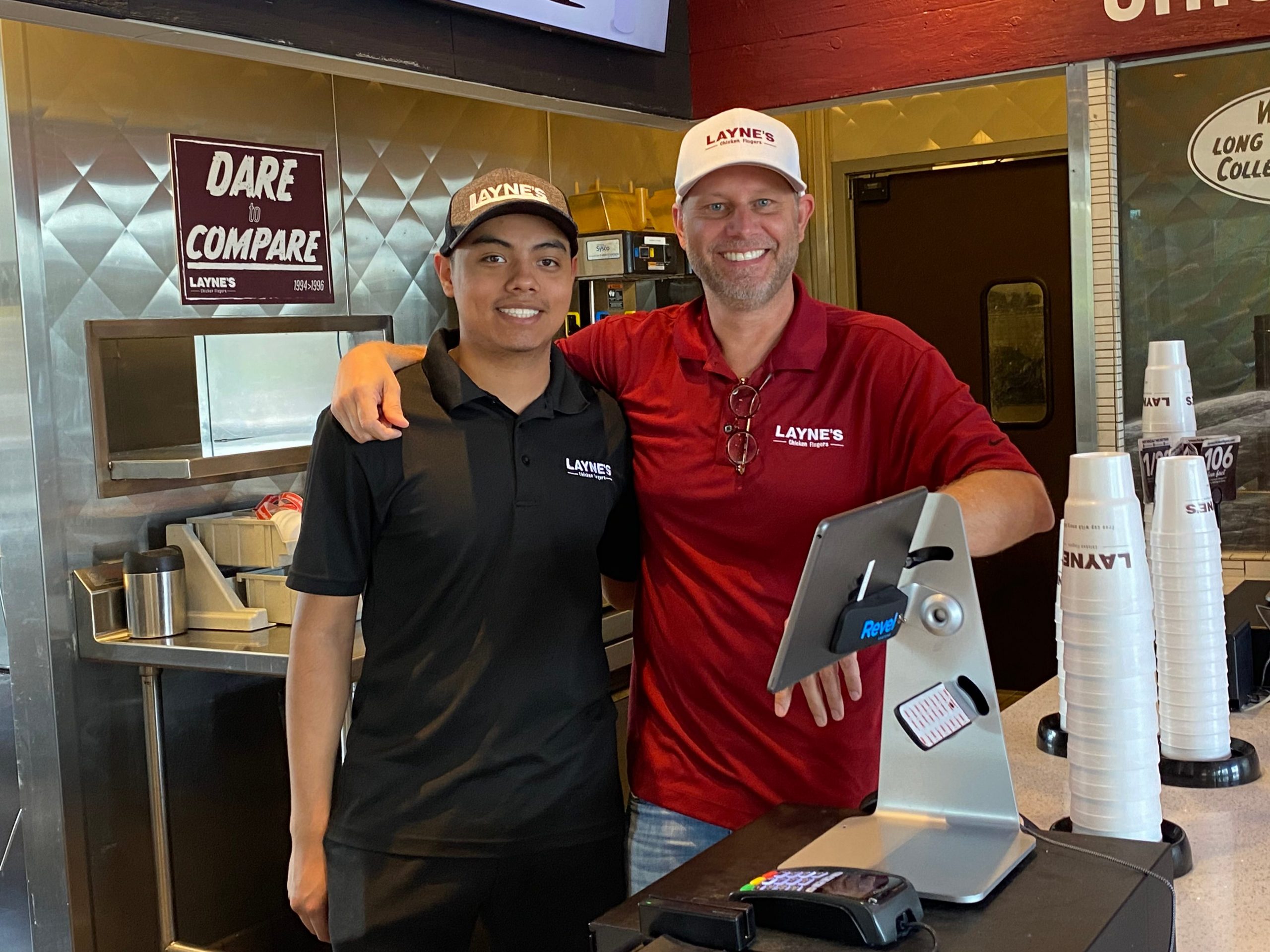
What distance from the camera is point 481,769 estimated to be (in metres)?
1.79

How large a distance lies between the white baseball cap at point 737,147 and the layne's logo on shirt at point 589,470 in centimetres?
44

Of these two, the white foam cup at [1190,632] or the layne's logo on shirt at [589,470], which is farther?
the layne's logo on shirt at [589,470]

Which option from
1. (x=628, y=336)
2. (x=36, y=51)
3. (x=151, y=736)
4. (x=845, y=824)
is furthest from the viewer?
(x=151, y=736)

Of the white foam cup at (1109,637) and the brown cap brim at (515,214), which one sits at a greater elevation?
the brown cap brim at (515,214)

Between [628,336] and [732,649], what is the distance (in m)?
0.56

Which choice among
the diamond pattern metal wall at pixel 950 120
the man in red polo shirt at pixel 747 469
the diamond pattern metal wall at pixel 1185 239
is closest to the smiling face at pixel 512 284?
the man in red polo shirt at pixel 747 469

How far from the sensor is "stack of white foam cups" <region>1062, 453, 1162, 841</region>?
51.8 inches

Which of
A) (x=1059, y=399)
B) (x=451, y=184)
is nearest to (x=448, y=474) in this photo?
(x=451, y=184)

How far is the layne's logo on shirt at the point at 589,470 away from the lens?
6.23 ft

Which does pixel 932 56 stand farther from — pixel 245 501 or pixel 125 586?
pixel 125 586

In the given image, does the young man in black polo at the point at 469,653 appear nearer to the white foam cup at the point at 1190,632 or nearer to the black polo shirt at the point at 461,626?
the black polo shirt at the point at 461,626

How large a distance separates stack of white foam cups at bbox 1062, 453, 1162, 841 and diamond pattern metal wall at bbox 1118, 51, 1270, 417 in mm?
2186

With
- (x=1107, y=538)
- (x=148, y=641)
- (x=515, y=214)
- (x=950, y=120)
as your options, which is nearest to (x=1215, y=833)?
(x=1107, y=538)

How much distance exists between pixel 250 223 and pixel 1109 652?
299cm
